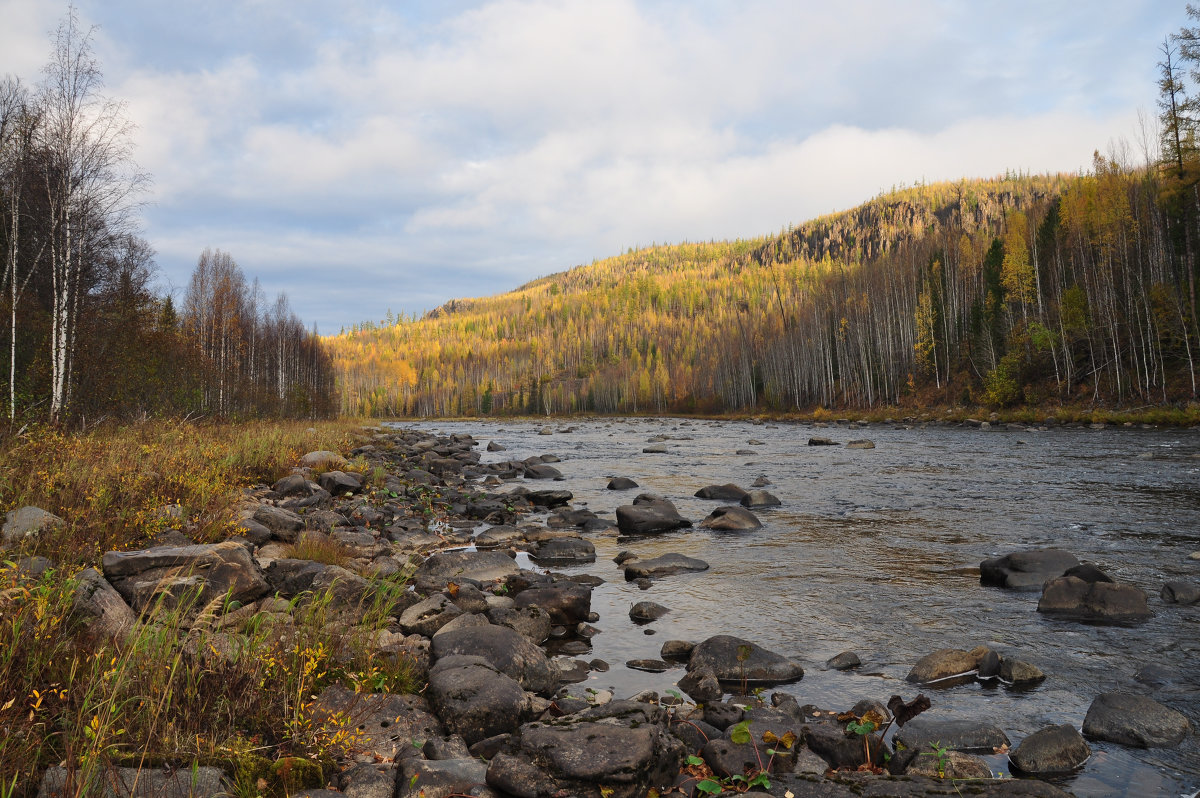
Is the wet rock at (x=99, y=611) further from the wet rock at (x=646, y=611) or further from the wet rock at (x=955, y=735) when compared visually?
the wet rock at (x=955, y=735)

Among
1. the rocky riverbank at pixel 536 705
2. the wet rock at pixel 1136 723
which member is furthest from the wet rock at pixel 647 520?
the wet rock at pixel 1136 723

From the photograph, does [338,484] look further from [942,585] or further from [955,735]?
[955,735]

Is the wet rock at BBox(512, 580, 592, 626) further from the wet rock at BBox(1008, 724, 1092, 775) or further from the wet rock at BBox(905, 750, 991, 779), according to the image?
the wet rock at BBox(1008, 724, 1092, 775)

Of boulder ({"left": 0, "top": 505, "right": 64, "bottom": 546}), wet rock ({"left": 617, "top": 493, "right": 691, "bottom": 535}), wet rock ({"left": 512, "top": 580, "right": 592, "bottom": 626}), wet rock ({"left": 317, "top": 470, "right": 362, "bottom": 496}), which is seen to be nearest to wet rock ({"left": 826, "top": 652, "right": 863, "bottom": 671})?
wet rock ({"left": 512, "top": 580, "right": 592, "bottom": 626})

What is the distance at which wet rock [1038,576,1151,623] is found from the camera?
738cm

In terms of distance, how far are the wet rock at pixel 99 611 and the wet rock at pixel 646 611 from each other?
539 centimetres

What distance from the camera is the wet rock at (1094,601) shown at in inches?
291

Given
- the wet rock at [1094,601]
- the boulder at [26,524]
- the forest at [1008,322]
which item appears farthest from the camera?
the forest at [1008,322]

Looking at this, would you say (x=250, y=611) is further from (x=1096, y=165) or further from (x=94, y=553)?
(x=1096, y=165)

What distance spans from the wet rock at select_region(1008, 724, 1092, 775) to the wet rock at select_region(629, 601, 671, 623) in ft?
13.7

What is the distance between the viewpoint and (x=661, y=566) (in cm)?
1020

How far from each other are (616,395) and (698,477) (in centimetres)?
9939

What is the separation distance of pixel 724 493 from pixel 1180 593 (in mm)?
10220

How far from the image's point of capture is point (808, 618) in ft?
25.5
